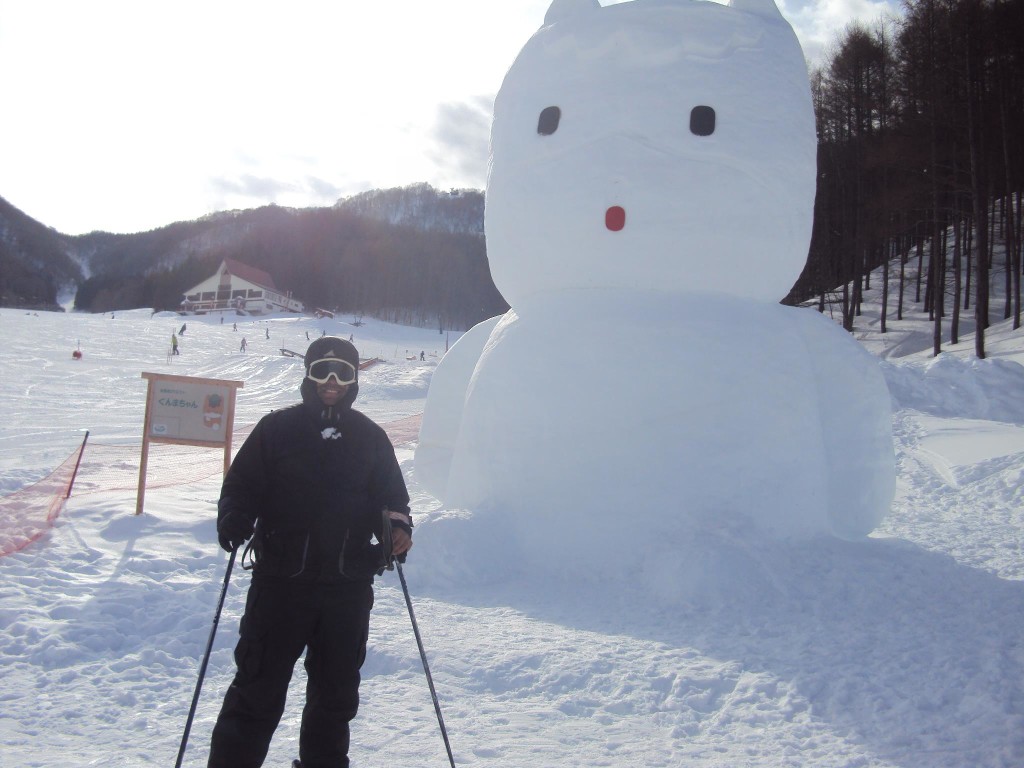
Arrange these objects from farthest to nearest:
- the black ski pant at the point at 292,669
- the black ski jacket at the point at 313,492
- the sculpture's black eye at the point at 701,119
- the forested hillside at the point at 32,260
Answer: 1. the forested hillside at the point at 32,260
2. the sculpture's black eye at the point at 701,119
3. the black ski jacket at the point at 313,492
4. the black ski pant at the point at 292,669

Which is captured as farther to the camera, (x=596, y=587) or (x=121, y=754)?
(x=596, y=587)

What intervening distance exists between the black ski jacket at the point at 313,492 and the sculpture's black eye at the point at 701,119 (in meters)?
4.00

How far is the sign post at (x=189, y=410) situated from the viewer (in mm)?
6843

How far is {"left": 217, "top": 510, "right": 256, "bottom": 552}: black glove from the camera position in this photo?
2.41m

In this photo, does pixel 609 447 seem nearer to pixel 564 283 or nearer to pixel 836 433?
pixel 564 283

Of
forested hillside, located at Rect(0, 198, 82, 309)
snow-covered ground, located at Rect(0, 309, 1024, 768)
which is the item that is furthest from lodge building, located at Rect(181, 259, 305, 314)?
snow-covered ground, located at Rect(0, 309, 1024, 768)

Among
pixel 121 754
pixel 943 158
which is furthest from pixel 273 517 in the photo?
pixel 943 158

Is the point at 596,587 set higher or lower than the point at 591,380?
lower

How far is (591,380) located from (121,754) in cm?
373

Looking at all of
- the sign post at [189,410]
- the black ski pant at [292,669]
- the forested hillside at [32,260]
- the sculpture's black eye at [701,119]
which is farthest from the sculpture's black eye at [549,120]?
the forested hillside at [32,260]

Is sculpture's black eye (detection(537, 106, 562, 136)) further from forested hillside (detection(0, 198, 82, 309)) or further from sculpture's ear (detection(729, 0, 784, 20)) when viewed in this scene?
forested hillside (detection(0, 198, 82, 309))

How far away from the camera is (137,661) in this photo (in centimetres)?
366

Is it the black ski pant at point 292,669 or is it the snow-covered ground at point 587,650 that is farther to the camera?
the snow-covered ground at point 587,650

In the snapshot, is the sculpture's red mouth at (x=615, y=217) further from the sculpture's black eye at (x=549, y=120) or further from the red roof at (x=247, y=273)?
the red roof at (x=247, y=273)
